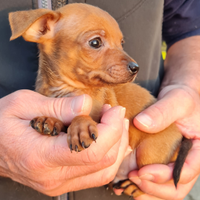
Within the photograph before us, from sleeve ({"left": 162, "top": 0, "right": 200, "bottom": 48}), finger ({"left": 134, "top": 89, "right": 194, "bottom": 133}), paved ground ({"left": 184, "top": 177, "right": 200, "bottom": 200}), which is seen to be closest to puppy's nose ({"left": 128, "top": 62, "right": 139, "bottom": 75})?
finger ({"left": 134, "top": 89, "right": 194, "bottom": 133})

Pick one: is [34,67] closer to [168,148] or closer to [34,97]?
[34,97]

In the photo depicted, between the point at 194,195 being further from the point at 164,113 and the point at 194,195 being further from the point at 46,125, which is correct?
the point at 46,125

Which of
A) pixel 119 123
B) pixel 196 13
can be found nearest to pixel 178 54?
pixel 196 13

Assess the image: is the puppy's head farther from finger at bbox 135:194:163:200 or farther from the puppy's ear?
finger at bbox 135:194:163:200

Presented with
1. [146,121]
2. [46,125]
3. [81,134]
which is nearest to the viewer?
[81,134]

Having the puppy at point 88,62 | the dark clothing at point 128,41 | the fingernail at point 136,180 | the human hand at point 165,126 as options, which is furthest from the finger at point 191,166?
the dark clothing at point 128,41

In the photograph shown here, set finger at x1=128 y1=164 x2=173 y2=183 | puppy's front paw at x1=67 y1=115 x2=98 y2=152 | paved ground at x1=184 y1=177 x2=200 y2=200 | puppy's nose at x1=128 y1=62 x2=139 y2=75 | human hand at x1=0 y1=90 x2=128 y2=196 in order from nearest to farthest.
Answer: puppy's front paw at x1=67 y1=115 x2=98 y2=152, human hand at x1=0 y1=90 x2=128 y2=196, puppy's nose at x1=128 y1=62 x2=139 y2=75, finger at x1=128 y1=164 x2=173 y2=183, paved ground at x1=184 y1=177 x2=200 y2=200

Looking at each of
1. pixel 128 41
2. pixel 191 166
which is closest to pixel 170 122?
pixel 191 166

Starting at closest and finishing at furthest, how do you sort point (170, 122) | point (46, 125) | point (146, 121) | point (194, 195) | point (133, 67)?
point (46, 125) < point (133, 67) < point (146, 121) < point (170, 122) < point (194, 195)
